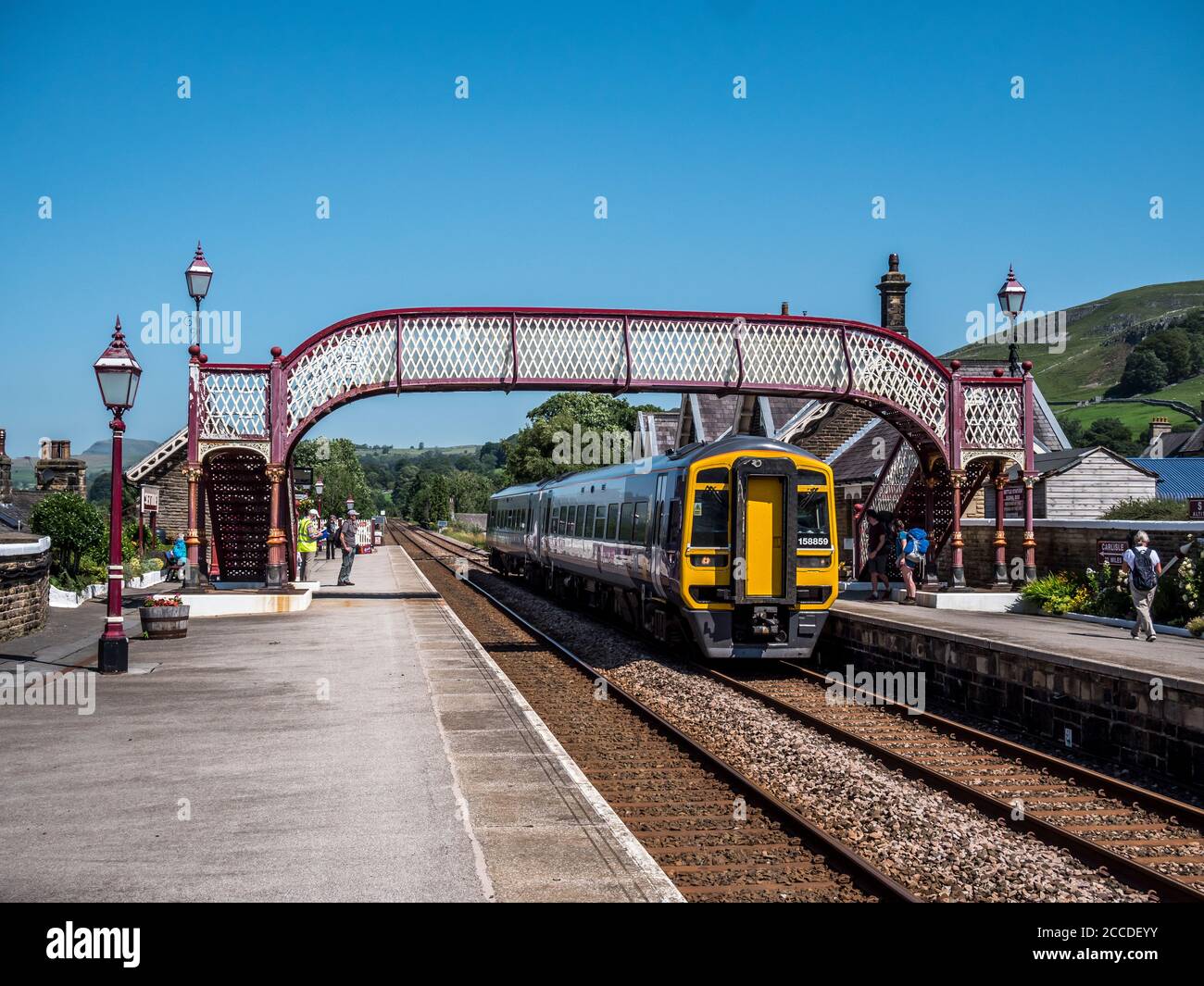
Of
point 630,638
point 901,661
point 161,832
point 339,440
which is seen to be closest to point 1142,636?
point 901,661

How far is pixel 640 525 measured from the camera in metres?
19.1

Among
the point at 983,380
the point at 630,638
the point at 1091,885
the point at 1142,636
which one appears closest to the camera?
the point at 1091,885

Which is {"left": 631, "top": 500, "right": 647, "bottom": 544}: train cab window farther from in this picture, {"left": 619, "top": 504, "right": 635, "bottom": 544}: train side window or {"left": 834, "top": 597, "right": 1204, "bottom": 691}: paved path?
{"left": 834, "top": 597, "right": 1204, "bottom": 691}: paved path

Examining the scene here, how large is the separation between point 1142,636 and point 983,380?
9.24 m

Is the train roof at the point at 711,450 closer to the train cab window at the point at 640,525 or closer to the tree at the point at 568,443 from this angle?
the train cab window at the point at 640,525

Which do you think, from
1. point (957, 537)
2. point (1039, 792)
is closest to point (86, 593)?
point (957, 537)

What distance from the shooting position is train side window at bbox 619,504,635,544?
1991 centimetres

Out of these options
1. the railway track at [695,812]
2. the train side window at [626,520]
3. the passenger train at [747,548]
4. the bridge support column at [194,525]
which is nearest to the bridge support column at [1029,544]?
the passenger train at [747,548]

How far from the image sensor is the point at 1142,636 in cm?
1580

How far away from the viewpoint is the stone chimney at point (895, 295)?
43094 mm

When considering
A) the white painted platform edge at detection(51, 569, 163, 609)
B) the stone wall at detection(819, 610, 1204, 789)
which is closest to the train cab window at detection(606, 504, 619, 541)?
the stone wall at detection(819, 610, 1204, 789)

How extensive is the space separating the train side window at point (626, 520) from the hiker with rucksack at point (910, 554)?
628cm

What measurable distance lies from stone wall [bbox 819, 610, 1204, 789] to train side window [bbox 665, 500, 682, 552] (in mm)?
3341
